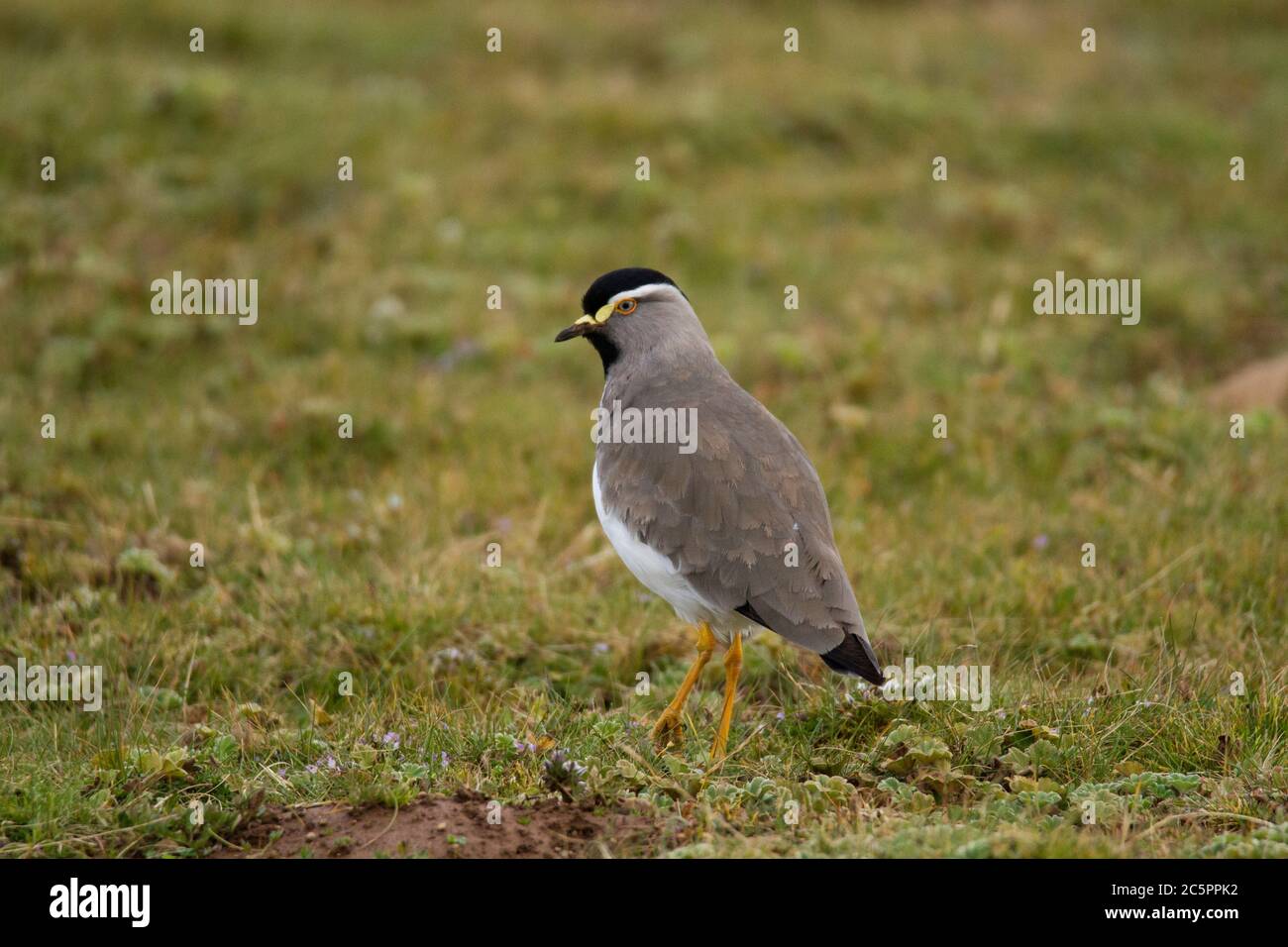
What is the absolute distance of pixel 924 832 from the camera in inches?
178

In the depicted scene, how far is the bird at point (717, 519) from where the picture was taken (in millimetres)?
5289

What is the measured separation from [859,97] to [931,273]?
301 cm

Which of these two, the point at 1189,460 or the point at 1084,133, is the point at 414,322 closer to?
the point at 1189,460

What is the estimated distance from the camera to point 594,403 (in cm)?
947

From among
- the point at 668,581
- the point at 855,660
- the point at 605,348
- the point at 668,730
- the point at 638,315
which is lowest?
the point at 668,730

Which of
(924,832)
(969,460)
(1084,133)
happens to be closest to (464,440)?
(969,460)

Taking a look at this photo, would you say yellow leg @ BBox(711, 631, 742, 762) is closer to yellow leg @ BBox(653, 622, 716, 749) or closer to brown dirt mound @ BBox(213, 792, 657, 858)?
yellow leg @ BBox(653, 622, 716, 749)

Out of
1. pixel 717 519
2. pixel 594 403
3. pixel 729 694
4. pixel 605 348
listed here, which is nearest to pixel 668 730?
pixel 729 694

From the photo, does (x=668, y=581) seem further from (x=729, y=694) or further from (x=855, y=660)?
(x=855, y=660)

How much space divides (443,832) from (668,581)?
4.62 ft

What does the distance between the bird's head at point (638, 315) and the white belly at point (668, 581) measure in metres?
0.95

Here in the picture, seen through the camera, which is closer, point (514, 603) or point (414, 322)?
point (514, 603)

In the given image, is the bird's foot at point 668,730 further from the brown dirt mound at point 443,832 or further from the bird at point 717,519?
the brown dirt mound at point 443,832

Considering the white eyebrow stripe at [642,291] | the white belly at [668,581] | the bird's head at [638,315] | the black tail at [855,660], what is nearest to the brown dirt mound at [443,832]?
the black tail at [855,660]
